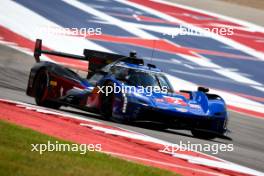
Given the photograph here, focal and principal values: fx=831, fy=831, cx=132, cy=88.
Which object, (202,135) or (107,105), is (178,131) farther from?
(107,105)

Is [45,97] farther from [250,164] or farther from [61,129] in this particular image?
[250,164]

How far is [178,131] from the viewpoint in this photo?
16.7 m

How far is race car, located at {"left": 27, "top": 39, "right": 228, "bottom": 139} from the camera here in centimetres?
1496

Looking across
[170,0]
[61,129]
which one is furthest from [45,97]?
[170,0]

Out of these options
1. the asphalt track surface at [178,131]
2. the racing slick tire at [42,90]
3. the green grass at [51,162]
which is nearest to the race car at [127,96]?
the racing slick tire at [42,90]

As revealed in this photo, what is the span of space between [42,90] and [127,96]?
8.80 ft

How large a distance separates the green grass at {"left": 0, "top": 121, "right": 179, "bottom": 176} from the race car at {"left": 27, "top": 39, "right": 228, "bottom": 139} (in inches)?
155

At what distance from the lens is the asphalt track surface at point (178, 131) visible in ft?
45.6

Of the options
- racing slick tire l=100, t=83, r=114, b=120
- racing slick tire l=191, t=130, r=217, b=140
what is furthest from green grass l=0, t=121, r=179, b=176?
racing slick tire l=191, t=130, r=217, b=140

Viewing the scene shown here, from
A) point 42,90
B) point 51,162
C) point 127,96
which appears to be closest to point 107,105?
point 127,96

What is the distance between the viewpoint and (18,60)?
24.9m

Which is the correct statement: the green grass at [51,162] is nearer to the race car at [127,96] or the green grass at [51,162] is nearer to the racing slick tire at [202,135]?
the race car at [127,96]

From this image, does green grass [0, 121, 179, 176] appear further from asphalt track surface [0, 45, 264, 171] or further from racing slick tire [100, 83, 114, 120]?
racing slick tire [100, 83, 114, 120]

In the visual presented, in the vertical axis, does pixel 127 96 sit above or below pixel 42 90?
above
